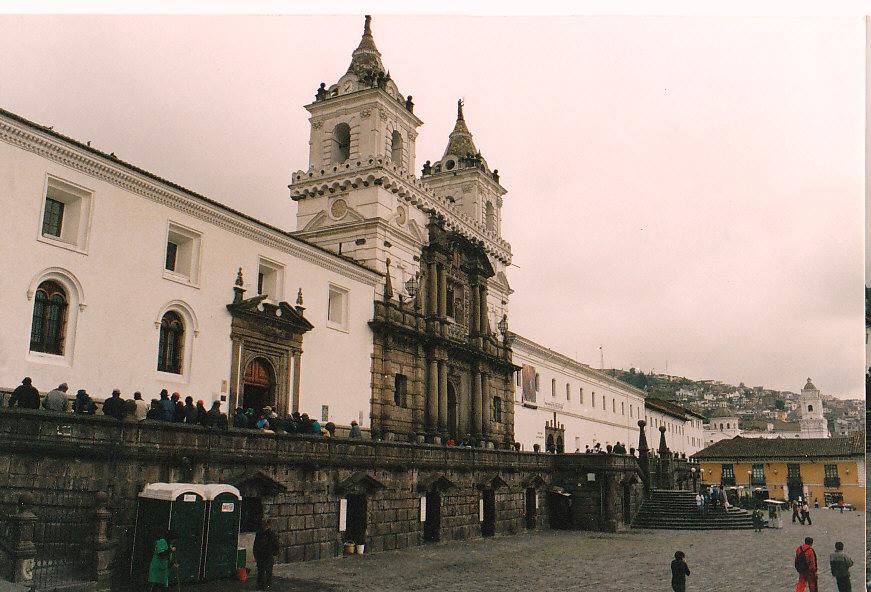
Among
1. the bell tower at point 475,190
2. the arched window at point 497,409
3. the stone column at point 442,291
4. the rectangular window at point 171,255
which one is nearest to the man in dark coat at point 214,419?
the rectangular window at point 171,255

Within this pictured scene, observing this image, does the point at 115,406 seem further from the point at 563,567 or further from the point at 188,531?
the point at 563,567

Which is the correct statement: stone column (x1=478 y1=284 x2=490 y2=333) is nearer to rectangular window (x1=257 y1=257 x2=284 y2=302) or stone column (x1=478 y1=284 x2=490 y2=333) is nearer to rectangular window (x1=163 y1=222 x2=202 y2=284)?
rectangular window (x1=257 y1=257 x2=284 y2=302)

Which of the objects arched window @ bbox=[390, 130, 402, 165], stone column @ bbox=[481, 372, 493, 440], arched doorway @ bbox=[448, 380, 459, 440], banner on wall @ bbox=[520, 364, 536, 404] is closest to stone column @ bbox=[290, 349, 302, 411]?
arched doorway @ bbox=[448, 380, 459, 440]

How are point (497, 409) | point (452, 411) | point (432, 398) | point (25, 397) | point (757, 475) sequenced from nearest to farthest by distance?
1. point (25, 397)
2. point (432, 398)
3. point (452, 411)
4. point (497, 409)
5. point (757, 475)

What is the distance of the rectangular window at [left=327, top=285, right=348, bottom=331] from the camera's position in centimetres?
3086

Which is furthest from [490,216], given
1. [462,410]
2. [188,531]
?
[188,531]

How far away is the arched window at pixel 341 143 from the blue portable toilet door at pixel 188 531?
74.7ft

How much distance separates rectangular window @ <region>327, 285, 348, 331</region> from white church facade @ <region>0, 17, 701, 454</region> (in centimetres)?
6

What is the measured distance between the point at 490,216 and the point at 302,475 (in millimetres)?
28752

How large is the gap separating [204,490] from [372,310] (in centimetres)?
1639

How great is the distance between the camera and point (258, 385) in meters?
26.0

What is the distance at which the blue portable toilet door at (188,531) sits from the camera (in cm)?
1634

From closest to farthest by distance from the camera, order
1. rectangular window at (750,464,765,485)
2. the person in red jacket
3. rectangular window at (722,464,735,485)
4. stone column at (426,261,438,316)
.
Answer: the person in red jacket → stone column at (426,261,438,316) → rectangular window at (750,464,765,485) → rectangular window at (722,464,735,485)

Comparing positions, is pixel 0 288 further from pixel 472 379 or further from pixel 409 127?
pixel 472 379
